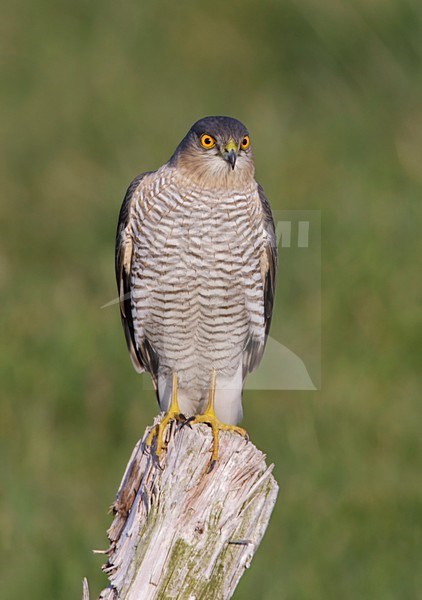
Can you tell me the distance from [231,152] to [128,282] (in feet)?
2.41

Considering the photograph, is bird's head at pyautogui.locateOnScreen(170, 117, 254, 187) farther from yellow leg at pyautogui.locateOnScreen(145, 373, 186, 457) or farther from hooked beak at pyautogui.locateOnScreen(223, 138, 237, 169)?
yellow leg at pyautogui.locateOnScreen(145, 373, 186, 457)

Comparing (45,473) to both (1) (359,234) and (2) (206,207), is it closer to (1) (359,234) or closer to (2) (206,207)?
(1) (359,234)

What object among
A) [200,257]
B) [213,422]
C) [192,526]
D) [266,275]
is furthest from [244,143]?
[192,526]

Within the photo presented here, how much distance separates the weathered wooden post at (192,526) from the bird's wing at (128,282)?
115 cm

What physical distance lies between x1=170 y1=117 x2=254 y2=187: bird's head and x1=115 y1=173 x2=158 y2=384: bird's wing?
0.90 ft

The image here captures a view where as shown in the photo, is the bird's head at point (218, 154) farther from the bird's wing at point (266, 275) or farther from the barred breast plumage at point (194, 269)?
the bird's wing at point (266, 275)

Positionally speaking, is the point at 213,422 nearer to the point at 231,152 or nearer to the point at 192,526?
the point at 192,526

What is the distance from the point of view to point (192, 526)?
3.68 m

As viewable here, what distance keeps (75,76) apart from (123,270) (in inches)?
290

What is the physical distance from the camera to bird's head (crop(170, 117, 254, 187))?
4.63 m

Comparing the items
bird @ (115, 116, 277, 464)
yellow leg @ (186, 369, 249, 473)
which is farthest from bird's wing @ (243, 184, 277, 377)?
yellow leg @ (186, 369, 249, 473)

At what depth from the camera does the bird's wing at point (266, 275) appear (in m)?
4.88

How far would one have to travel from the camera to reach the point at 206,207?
465 cm

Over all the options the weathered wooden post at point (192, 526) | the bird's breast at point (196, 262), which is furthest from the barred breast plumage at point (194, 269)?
the weathered wooden post at point (192, 526)
